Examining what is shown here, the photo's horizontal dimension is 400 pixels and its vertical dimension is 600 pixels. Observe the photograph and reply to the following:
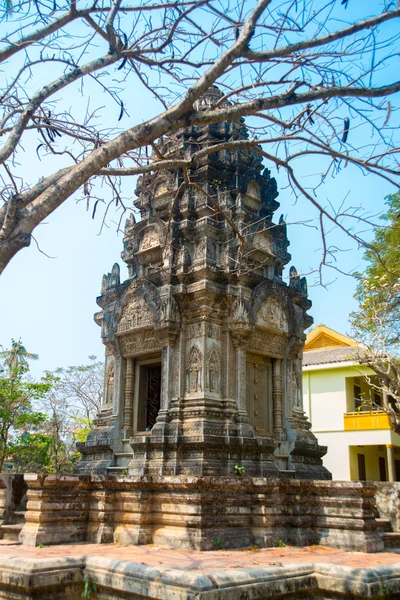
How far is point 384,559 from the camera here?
283 inches

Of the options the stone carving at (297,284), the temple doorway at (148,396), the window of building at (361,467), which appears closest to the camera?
the temple doorway at (148,396)

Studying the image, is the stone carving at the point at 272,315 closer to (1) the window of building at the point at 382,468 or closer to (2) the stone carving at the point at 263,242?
(2) the stone carving at the point at 263,242

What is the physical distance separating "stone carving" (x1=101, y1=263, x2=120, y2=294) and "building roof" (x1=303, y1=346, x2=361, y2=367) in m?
14.4

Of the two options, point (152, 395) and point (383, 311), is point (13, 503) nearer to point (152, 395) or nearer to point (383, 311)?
point (152, 395)

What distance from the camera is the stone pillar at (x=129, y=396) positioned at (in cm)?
1100

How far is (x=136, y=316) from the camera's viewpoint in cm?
1116

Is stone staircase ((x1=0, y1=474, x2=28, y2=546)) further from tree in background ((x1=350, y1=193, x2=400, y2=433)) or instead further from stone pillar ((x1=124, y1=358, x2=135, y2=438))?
tree in background ((x1=350, y1=193, x2=400, y2=433))

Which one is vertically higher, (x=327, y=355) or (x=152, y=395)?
(x=327, y=355)

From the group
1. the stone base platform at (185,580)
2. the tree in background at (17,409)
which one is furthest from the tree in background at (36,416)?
the stone base platform at (185,580)

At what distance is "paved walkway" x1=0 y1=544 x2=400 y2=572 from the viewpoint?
6324 mm

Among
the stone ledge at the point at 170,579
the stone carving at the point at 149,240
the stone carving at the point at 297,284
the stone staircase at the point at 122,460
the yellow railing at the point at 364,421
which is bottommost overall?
the stone ledge at the point at 170,579

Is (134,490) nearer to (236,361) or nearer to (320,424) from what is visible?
(236,361)

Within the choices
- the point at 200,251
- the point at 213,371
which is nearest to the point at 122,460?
the point at 213,371

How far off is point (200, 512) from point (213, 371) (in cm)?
285
